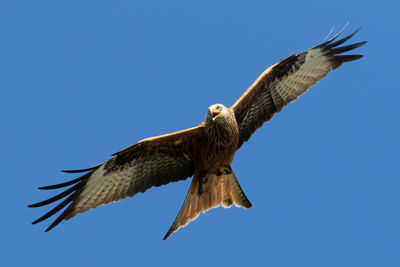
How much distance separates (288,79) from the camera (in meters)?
10.2

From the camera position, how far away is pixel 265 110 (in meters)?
10.2

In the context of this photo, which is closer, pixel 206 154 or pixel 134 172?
pixel 206 154

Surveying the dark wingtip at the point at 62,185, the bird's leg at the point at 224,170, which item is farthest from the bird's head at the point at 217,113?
the dark wingtip at the point at 62,185

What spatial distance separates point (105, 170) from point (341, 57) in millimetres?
4199

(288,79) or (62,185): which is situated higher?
(288,79)

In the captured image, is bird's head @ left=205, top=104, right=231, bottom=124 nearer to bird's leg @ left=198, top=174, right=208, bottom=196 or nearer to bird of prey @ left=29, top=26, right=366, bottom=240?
bird of prey @ left=29, top=26, right=366, bottom=240

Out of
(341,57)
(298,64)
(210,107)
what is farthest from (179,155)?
(341,57)

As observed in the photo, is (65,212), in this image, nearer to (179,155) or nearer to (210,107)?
(179,155)

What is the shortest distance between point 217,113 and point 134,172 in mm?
1656

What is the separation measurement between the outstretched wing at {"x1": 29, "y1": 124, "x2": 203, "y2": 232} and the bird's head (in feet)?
1.07

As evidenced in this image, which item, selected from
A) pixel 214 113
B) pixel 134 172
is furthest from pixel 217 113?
pixel 134 172

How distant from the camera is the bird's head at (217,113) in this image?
9.01m

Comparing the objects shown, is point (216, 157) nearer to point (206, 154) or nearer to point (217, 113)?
point (206, 154)

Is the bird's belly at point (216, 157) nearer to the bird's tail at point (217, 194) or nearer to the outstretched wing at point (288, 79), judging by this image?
the bird's tail at point (217, 194)
